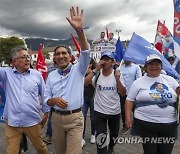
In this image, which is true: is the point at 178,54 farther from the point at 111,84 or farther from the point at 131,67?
the point at 131,67

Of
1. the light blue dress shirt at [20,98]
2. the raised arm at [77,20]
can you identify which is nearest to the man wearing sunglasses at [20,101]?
the light blue dress shirt at [20,98]

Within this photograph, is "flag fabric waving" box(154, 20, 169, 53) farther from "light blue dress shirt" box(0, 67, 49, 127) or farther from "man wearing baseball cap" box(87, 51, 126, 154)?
"light blue dress shirt" box(0, 67, 49, 127)

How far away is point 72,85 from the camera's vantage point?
12.3 ft

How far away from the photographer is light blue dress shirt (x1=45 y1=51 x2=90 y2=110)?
3.70m

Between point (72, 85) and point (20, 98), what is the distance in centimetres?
80

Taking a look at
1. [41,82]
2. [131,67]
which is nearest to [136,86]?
[41,82]

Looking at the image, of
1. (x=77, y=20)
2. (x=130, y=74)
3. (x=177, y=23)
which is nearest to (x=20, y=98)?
(x=77, y=20)

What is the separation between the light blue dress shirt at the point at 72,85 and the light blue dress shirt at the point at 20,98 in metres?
0.39

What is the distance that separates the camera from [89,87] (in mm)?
6461

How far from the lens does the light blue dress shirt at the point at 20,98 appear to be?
13.2ft

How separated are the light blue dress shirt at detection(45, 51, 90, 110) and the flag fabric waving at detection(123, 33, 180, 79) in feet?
4.76

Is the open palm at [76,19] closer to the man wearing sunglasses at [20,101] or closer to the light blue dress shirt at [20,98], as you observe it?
the man wearing sunglasses at [20,101]

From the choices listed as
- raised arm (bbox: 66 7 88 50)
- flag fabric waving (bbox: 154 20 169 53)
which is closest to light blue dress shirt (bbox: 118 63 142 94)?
flag fabric waving (bbox: 154 20 169 53)

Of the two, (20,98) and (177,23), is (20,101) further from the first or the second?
(177,23)
